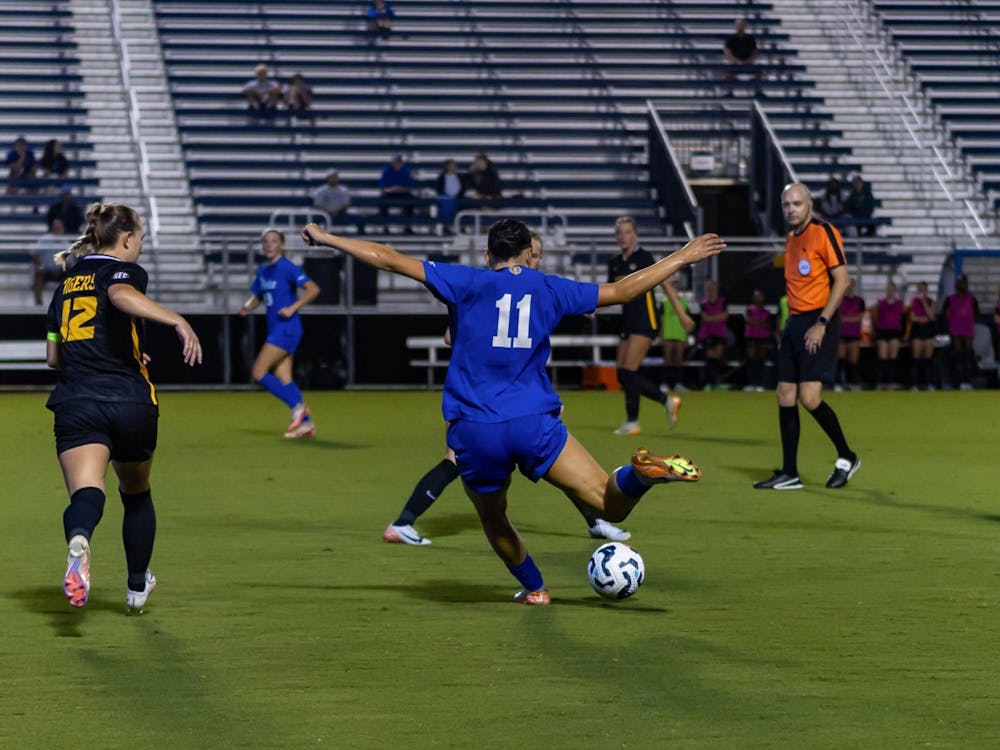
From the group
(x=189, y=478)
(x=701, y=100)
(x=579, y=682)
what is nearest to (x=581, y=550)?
(x=579, y=682)

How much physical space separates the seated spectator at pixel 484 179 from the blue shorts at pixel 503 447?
22.1 meters

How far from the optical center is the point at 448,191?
95.5ft

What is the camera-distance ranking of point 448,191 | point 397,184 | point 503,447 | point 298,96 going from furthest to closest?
point 298,96 < point 397,184 < point 448,191 < point 503,447

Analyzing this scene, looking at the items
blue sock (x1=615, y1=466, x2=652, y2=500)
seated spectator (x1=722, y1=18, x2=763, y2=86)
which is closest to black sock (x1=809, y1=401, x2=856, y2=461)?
blue sock (x1=615, y1=466, x2=652, y2=500)

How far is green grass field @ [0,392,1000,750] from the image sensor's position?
5359 mm

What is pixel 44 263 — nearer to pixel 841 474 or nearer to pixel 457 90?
pixel 457 90

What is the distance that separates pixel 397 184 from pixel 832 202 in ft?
25.2

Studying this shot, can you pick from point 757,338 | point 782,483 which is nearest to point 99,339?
point 782,483

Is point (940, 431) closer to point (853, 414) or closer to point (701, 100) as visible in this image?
point (853, 414)

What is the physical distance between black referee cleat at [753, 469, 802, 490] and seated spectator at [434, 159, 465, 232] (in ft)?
54.6

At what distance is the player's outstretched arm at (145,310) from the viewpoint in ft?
21.7

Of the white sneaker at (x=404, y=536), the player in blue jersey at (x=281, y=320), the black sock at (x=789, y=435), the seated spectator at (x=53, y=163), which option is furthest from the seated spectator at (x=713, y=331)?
the white sneaker at (x=404, y=536)

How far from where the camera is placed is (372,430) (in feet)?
60.3

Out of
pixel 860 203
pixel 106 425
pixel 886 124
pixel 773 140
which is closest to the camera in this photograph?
pixel 106 425
